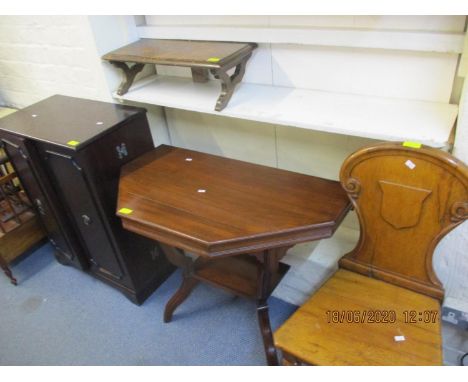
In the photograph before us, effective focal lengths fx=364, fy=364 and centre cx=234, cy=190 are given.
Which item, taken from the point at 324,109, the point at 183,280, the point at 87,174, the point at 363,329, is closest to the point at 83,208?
the point at 87,174

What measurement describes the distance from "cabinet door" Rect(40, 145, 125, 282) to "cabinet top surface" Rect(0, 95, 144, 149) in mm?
68

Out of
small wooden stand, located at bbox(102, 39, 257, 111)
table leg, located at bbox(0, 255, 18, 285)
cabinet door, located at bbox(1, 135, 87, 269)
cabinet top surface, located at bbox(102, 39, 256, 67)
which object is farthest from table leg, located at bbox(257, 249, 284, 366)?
Answer: table leg, located at bbox(0, 255, 18, 285)

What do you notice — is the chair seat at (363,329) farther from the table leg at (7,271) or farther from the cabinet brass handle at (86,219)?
the table leg at (7,271)

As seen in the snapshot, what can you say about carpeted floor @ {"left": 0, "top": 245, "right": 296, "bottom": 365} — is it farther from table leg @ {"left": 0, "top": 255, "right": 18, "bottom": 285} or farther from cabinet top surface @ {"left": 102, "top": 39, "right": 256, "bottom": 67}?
cabinet top surface @ {"left": 102, "top": 39, "right": 256, "bottom": 67}

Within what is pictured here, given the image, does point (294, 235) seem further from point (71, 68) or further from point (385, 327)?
point (71, 68)

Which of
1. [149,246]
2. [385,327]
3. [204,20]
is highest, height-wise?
[204,20]

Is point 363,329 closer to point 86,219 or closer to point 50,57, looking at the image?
point 86,219

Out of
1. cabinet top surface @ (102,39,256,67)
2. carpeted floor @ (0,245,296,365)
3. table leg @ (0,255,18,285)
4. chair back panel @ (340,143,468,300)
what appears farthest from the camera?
table leg @ (0,255,18,285)

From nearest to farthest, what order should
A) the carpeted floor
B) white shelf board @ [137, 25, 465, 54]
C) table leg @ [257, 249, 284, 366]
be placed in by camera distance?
white shelf board @ [137, 25, 465, 54], table leg @ [257, 249, 284, 366], the carpeted floor

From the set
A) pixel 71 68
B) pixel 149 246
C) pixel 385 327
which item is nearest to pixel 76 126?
pixel 71 68

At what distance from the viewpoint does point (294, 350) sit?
1.08 metres

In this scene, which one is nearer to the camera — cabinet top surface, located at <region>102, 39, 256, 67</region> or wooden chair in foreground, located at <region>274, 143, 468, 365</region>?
wooden chair in foreground, located at <region>274, 143, 468, 365</region>

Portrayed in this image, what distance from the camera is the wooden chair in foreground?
1015 millimetres

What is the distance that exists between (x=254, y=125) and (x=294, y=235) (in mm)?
731
